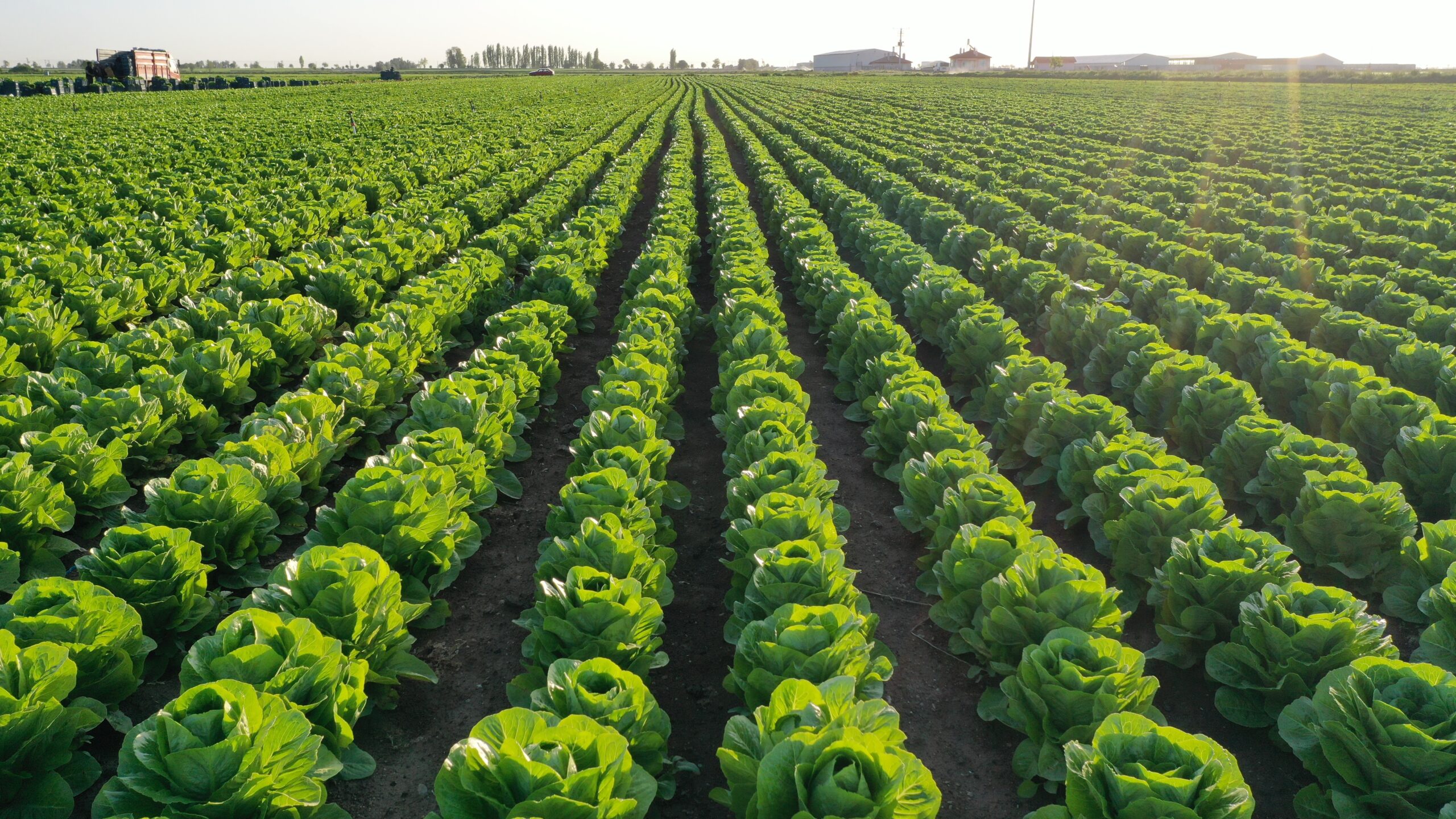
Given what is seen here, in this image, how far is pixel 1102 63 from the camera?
7106 inches

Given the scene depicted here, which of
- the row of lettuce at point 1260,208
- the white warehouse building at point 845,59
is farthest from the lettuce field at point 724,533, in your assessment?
the white warehouse building at point 845,59

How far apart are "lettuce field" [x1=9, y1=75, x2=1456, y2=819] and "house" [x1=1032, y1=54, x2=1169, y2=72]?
103 m

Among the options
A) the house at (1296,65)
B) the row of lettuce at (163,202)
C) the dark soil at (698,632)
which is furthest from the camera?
the house at (1296,65)

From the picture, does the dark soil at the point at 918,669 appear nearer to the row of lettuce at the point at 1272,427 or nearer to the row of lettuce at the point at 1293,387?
the row of lettuce at the point at 1272,427

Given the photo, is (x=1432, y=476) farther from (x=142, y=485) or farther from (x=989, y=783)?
(x=142, y=485)

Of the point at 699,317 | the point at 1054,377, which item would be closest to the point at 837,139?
the point at 699,317

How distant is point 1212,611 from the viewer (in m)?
4.31

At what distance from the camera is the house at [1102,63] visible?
106 meters

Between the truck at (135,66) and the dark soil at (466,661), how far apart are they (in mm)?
78635

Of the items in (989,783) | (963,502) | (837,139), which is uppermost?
(837,139)

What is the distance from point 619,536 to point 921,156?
22665mm

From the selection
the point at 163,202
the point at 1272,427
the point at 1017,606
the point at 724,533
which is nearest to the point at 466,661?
the point at 724,533

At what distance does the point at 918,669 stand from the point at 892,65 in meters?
153

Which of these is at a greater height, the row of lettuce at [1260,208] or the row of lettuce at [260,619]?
the row of lettuce at [1260,208]
